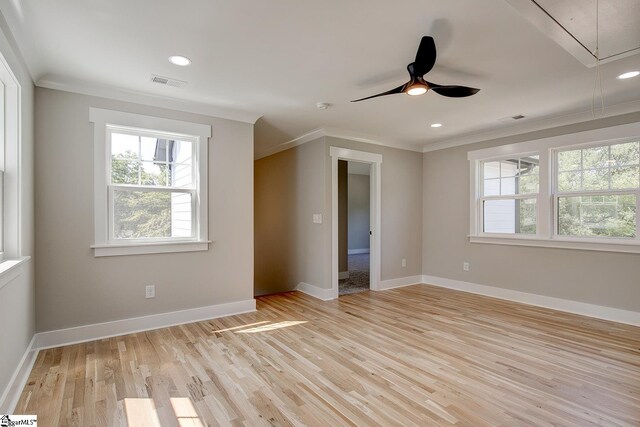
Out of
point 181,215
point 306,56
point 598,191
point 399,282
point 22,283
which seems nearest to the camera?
point 22,283

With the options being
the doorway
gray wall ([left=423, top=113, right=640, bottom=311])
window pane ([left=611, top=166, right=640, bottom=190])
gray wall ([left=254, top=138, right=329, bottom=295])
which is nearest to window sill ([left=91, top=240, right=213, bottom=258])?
gray wall ([left=254, top=138, right=329, bottom=295])

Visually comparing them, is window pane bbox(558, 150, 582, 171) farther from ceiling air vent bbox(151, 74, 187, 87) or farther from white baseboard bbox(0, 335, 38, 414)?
white baseboard bbox(0, 335, 38, 414)

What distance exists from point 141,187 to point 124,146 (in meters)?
0.45

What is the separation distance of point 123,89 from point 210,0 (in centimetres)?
184

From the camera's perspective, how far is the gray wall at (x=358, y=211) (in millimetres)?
10977

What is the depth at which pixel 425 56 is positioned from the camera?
220cm

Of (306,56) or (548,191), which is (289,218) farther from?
(548,191)

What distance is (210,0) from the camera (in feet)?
6.17

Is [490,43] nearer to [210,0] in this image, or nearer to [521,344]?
[210,0]

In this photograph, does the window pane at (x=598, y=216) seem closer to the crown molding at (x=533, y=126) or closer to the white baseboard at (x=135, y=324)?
the crown molding at (x=533, y=126)

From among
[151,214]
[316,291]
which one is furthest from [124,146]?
[316,291]

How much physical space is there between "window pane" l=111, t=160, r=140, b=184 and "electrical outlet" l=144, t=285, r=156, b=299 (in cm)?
111

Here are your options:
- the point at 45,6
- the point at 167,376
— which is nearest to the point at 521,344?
the point at 167,376

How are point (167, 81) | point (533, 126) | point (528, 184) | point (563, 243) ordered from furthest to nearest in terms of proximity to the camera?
point (528, 184) < point (533, 126) < point (563, 243) < point (167, 81)
